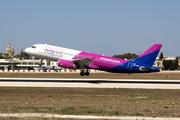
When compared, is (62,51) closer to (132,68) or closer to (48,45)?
(48,45)

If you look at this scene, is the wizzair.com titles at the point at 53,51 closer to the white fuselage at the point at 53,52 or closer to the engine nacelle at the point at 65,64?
the white fuselage at the point at 53,52

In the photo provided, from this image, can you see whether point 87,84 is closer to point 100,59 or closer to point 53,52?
point 100,59

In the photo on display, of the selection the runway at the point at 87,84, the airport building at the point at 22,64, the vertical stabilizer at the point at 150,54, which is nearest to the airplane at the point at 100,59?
the vertical stabilizer at the point at 150,54

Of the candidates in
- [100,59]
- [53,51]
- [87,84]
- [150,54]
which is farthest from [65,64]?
[150,54]

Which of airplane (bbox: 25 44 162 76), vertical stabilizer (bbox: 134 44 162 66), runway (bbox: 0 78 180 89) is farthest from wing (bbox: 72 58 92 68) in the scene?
vertical stabilizer (bbox: 134 44 162 66)

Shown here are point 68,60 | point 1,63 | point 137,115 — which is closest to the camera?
point 137,115

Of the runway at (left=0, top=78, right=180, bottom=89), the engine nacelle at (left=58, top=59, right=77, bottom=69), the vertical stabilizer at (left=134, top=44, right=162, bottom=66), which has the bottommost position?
the runway at (left=0, top=78, right=180, bottom=89)

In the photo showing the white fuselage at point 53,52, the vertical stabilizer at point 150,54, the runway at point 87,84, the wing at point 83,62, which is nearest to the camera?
the runway at point 87,84

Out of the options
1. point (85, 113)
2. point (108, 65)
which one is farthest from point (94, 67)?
point (85, 113)

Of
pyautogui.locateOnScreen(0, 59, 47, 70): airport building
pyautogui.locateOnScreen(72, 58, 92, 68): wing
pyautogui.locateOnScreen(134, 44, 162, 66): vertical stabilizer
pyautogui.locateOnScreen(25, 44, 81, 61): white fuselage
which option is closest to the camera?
pyautogui.locateOnScreen(72, 58, 92, 68): wing

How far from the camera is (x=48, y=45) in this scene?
48188 millimetres

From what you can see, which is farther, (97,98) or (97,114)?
(97,98)

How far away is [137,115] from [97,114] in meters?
2.78

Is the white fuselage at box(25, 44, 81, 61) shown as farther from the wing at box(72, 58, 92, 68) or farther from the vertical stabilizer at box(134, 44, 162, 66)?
the vertical stabilizer at box(134, 44, 162, 66)
